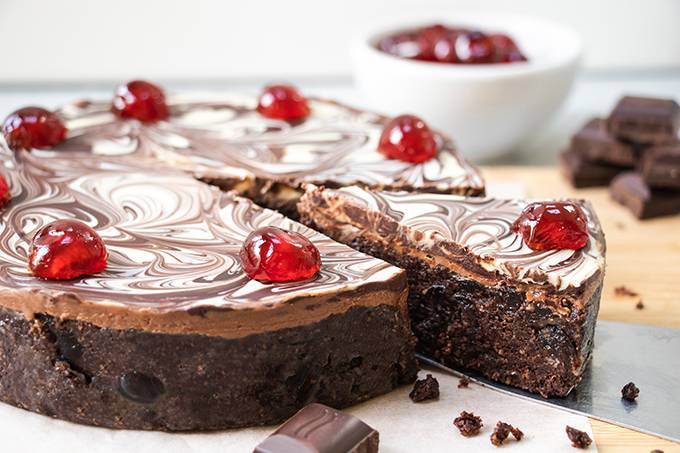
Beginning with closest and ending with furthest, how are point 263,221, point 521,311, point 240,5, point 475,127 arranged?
1. point 521,311
2. point 263,221
3. point 475,127
4. point 240,5

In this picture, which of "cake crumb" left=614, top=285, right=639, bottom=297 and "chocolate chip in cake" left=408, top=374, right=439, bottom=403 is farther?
"cake crumb" left=614, top=285, right=639, bottom=297

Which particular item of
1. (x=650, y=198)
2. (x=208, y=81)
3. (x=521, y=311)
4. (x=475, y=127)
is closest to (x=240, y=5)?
(x=208, y=81)

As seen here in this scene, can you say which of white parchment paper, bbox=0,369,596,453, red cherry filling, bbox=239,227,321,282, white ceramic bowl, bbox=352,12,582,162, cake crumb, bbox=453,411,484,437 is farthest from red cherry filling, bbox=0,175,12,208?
white ceramic bowl, bbox=352,12,582,162

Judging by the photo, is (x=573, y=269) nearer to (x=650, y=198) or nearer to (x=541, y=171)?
(x=650, y=198)

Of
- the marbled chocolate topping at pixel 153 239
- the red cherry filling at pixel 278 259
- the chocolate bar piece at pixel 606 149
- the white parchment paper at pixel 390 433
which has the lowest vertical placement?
the white parchment paper at pixel 390 433

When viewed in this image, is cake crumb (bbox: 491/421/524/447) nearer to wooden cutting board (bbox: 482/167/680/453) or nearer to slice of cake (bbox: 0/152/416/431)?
wooden cutting board (bbox: 482/167/680/453)

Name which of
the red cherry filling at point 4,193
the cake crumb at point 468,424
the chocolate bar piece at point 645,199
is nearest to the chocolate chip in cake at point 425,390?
the cake crumb at point 468,424

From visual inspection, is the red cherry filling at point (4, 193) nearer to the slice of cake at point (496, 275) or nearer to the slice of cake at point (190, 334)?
the slice of cake at point (190, 334)
